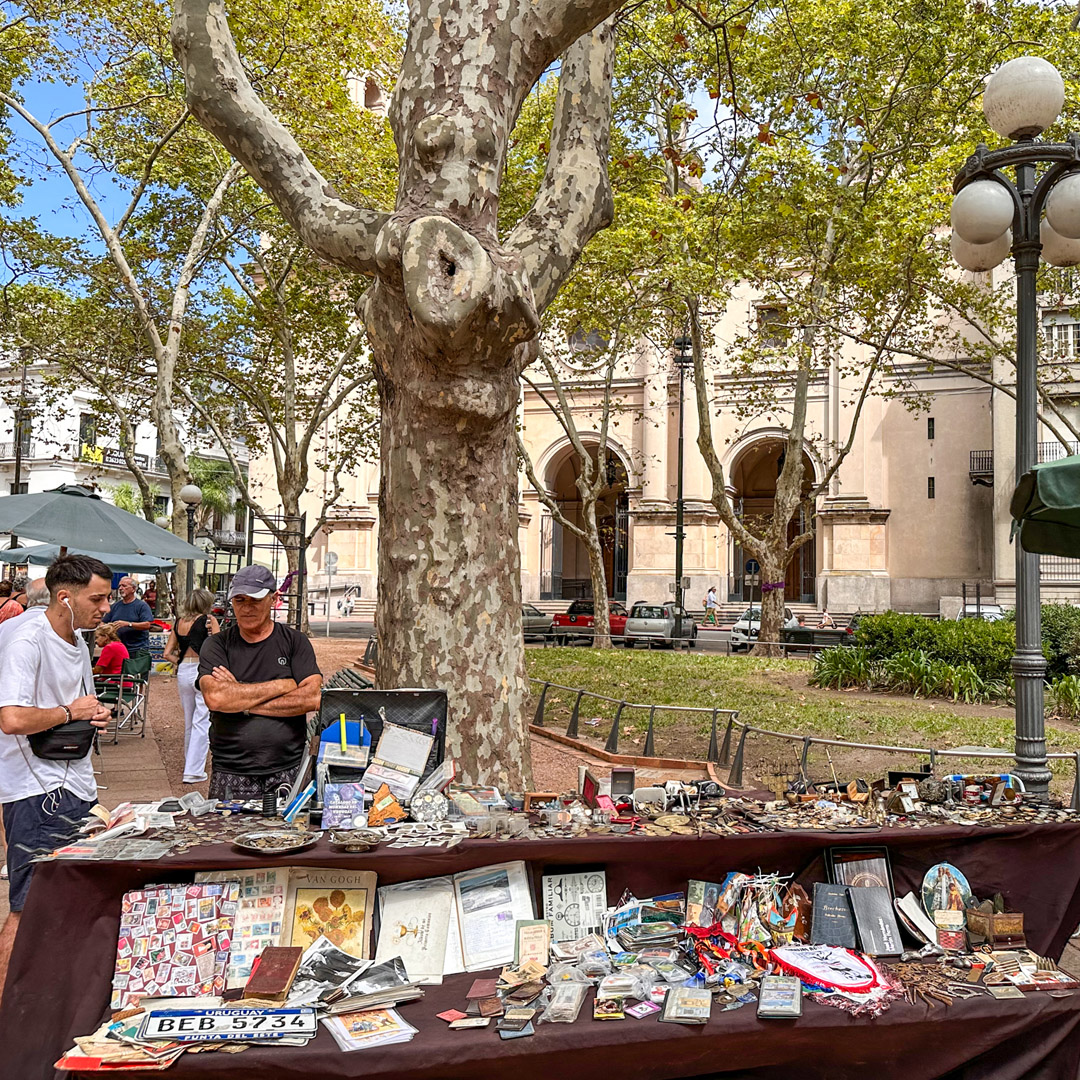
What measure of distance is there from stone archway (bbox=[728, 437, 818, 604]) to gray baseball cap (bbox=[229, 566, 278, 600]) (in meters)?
30.4

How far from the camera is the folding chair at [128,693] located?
10328 mm

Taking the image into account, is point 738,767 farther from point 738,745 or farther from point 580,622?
point 580,622

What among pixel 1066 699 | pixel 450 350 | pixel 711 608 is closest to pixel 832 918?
pixel 450 350

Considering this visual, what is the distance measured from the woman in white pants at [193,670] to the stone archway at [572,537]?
26296 millimetres

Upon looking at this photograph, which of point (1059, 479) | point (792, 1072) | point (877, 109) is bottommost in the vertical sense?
point (792, 1072)

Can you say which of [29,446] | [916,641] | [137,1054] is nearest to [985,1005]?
[137,1054]

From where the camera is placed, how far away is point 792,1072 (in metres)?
3.17

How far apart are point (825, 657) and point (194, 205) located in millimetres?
16517

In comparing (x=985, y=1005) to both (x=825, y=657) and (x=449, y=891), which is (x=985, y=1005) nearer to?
(x=449, y=891)

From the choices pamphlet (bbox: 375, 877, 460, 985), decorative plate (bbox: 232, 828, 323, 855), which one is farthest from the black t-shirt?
pamphlet (bbox: 375, 877, 460, 985)

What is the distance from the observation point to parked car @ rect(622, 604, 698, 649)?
87.3ft

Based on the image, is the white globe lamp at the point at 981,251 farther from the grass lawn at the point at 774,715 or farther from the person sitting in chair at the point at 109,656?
the person sitting in chair at the point at 109,656

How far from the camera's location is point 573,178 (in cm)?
586

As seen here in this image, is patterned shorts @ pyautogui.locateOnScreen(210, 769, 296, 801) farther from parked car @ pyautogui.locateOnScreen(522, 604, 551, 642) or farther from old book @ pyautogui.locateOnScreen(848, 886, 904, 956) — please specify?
parked car @ pyautogui.locateOnScreen(522, 604, 551, 642)
